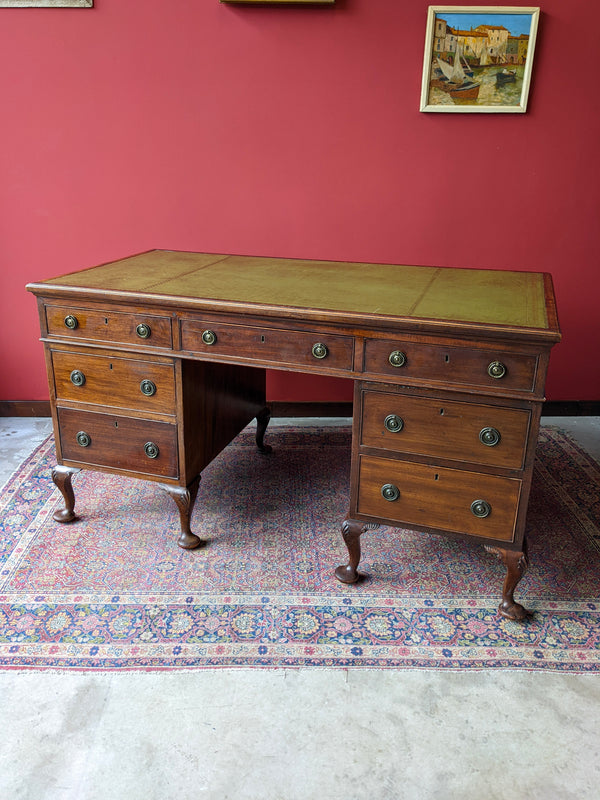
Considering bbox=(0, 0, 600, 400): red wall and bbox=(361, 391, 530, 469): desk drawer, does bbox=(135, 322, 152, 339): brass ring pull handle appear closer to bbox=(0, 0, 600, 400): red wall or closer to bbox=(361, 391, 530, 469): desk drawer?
bbox=(361, 391, 530, 469): desk drawer

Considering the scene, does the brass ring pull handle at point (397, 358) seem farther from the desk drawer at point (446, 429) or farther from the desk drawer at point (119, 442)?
the desk drawer at point (119, 442)

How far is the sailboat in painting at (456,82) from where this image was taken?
→ 3.06 m

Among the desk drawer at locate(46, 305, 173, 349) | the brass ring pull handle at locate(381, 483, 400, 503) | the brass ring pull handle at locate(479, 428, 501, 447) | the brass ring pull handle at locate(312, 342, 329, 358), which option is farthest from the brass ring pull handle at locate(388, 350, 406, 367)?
the desk drawer at locate(46, 305, 173, 349)

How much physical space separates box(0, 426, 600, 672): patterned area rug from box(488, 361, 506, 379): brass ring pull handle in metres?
0.83

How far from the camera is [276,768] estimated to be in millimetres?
1614

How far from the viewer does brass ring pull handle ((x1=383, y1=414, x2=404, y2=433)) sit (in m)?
2.06

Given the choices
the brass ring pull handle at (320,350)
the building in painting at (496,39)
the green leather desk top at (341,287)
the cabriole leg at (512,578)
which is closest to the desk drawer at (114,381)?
the green leather desk top at (341,287)

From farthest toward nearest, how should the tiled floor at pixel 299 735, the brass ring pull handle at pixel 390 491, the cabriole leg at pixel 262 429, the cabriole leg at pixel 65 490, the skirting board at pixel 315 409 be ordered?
1. the skirting board at pixel 315 409
2. the cabriole leg at pixel 262 429
3. the cabriole leg at pixel 65 490
4. the brass ring pull handle at pixel 390 491
5. the tiled floor at pixel 299 735

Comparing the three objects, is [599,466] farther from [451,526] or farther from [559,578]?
[451,526]

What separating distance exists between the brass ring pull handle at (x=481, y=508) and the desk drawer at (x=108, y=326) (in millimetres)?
1153

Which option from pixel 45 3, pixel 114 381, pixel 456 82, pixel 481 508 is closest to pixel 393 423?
pixel 481 508

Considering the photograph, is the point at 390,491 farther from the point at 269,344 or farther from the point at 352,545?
the point at 269,344

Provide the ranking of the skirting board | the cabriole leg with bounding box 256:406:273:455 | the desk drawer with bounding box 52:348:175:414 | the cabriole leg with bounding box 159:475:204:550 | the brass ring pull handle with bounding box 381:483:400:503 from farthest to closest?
the skirting board, the cabriole leg with bounding box 256:406:273:455, the cabriole leg with bounding box 159:475:204:550, the desk drawer with bounding box 52:348:175:414, the brass ring pull handle with bounding box 381:483:400:503

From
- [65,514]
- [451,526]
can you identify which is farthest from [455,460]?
[65,514]
